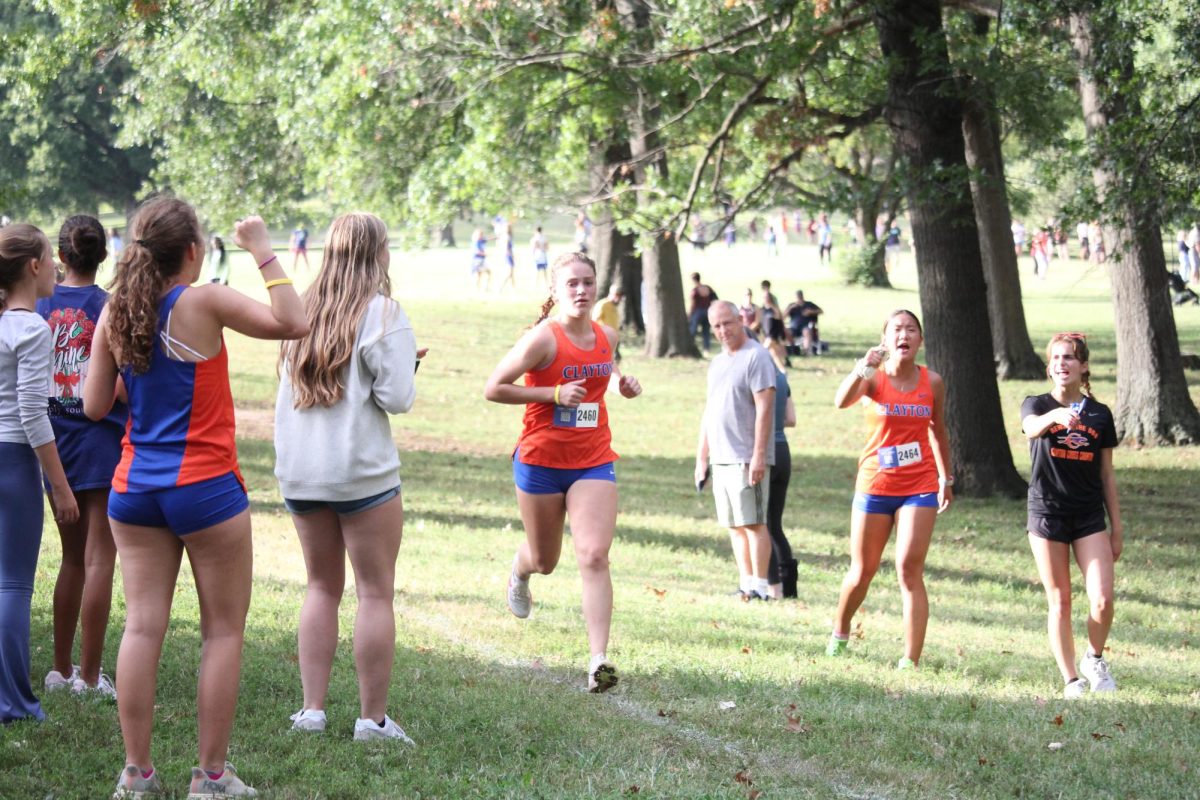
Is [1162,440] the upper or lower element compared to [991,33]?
lower

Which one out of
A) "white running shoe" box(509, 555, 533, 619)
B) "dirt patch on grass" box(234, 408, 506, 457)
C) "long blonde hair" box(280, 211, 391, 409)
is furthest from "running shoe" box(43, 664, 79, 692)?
"dirt patch on grass" box(234, 408, 506, 457)

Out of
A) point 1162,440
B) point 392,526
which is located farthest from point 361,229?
point 1162,440

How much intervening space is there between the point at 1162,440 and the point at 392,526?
51.1ft

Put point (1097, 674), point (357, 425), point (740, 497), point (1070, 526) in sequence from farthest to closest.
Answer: point (740, 497)
point (1097, 674)
point (1070, 526)
point (357, 425)

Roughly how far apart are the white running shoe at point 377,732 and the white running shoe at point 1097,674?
3786 mm

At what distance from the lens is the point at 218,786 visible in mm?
4617

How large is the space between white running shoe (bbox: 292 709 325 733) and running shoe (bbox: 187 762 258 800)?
84 centimetres

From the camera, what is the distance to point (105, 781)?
192 inches

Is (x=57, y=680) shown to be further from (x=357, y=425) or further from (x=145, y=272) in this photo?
(x=145, y=272)

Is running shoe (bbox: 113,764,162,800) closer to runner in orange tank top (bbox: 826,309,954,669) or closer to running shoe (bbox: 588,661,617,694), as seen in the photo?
running shoe (bbox: 588,661,617,694)

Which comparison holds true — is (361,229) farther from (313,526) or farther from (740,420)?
(740,420)

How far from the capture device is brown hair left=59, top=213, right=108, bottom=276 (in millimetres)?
5742

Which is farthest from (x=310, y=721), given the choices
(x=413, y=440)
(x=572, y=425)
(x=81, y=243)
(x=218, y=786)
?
(x=413, y=440)

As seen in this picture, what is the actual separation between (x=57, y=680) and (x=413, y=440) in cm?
1416
